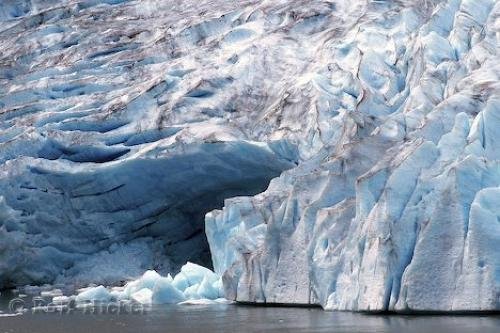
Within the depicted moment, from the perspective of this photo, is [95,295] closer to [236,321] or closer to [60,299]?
[60,299]

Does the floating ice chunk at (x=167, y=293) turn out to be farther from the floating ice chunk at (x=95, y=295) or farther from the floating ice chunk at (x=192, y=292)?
the floating ice chunk at (x=95, y=295)

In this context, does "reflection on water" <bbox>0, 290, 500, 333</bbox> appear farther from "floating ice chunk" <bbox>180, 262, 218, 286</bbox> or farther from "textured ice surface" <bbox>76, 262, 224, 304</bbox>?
"floating ice chunk" <bbox>180, 262, 218, 286</bbox>

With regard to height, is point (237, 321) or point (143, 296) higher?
point (237, 321)

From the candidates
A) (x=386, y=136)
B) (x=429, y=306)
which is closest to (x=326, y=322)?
(x=429, y=306)

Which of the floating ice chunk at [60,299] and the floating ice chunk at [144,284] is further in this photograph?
the floating ice chunk at [144,284]

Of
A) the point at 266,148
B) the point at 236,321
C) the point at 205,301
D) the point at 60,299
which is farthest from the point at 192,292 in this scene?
the point at 236,321

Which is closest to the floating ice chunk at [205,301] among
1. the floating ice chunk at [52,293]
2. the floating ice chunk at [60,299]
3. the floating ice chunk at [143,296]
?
the floating ice chunk at [143,296]
